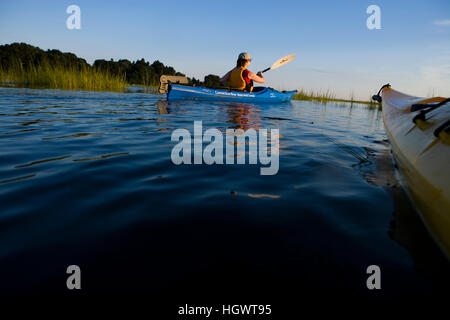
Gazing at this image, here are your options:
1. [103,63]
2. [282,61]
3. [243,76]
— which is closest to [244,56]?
[243,76]

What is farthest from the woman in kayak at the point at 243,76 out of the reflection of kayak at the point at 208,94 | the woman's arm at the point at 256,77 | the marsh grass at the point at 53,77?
the marsh grass at the point at 53,77

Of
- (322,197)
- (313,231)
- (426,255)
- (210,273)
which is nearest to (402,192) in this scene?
(322,197)

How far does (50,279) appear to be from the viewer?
1057 mm

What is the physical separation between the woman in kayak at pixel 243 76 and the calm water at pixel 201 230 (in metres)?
8.10

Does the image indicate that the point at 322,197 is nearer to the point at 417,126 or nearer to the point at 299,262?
the point at 299,262

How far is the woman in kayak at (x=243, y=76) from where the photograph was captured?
970 centimetres

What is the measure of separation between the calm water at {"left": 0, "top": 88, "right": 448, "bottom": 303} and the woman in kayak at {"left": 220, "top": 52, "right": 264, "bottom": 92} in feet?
26.6

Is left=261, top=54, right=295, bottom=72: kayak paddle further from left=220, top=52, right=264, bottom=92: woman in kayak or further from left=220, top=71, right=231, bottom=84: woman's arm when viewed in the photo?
left=220, top=71, right=231, bottom=84: woman's arm

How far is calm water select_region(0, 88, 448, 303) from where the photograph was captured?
1.08 m

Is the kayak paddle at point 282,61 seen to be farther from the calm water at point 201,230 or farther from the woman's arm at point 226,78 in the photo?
the calm water at point 201,230

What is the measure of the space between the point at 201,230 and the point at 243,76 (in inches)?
374

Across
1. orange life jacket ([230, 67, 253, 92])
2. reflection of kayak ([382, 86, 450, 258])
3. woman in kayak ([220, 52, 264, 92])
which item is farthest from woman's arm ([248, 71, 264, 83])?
reflection of kayak ([382, 86, 450, 258])

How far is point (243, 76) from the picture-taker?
32.8 feet

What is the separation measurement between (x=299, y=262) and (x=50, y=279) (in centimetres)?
118
